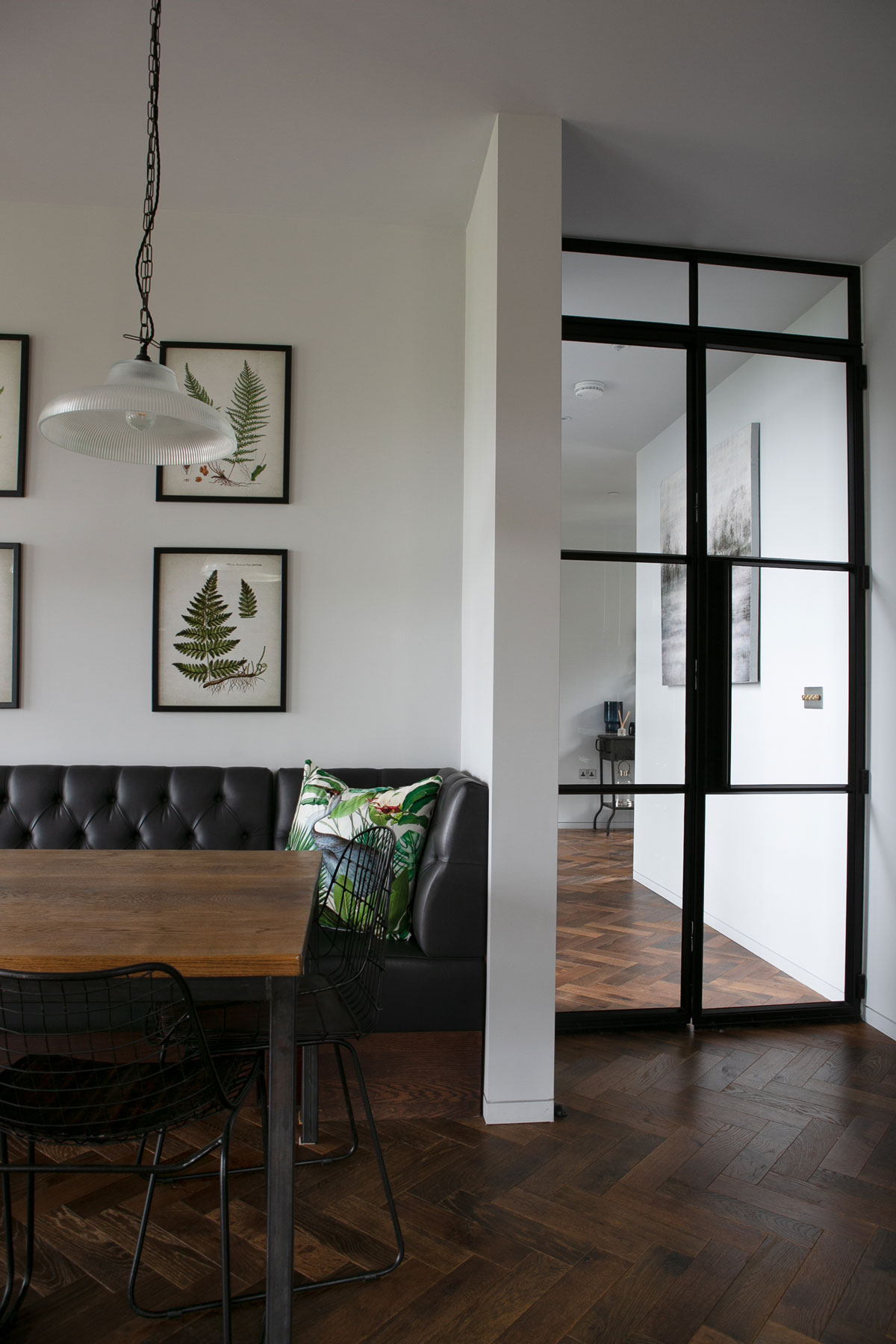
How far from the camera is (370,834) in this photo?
245cm

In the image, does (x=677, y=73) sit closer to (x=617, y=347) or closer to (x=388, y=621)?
(x=617, y=347)

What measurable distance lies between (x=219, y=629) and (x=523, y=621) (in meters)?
1.29

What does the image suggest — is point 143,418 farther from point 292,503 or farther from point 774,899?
point 774,899

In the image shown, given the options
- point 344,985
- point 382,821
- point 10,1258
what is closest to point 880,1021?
point 382,821

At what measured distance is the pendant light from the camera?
5.97 feet

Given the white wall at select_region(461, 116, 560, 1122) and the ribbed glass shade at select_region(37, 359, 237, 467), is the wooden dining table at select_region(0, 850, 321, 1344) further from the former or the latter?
the ribbed glass shade at select_region(37, 359, 237, 467)

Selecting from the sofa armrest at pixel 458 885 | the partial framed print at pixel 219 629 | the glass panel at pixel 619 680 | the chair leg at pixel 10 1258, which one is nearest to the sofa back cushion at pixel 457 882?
the sofa armrest at pixel 458 885

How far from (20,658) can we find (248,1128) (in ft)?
6.13

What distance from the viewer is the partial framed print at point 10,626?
10.4 ft

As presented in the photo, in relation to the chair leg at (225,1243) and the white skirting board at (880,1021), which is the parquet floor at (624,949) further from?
the chair leg at (225,1243)

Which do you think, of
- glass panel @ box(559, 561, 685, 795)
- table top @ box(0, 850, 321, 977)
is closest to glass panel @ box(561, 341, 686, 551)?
glass panel @ box(559, 561, 685, 795)

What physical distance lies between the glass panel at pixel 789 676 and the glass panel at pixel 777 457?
0.14 metres

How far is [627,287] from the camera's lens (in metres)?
3.32

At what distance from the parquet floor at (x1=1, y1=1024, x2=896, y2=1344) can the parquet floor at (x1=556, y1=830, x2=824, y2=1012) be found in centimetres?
51
